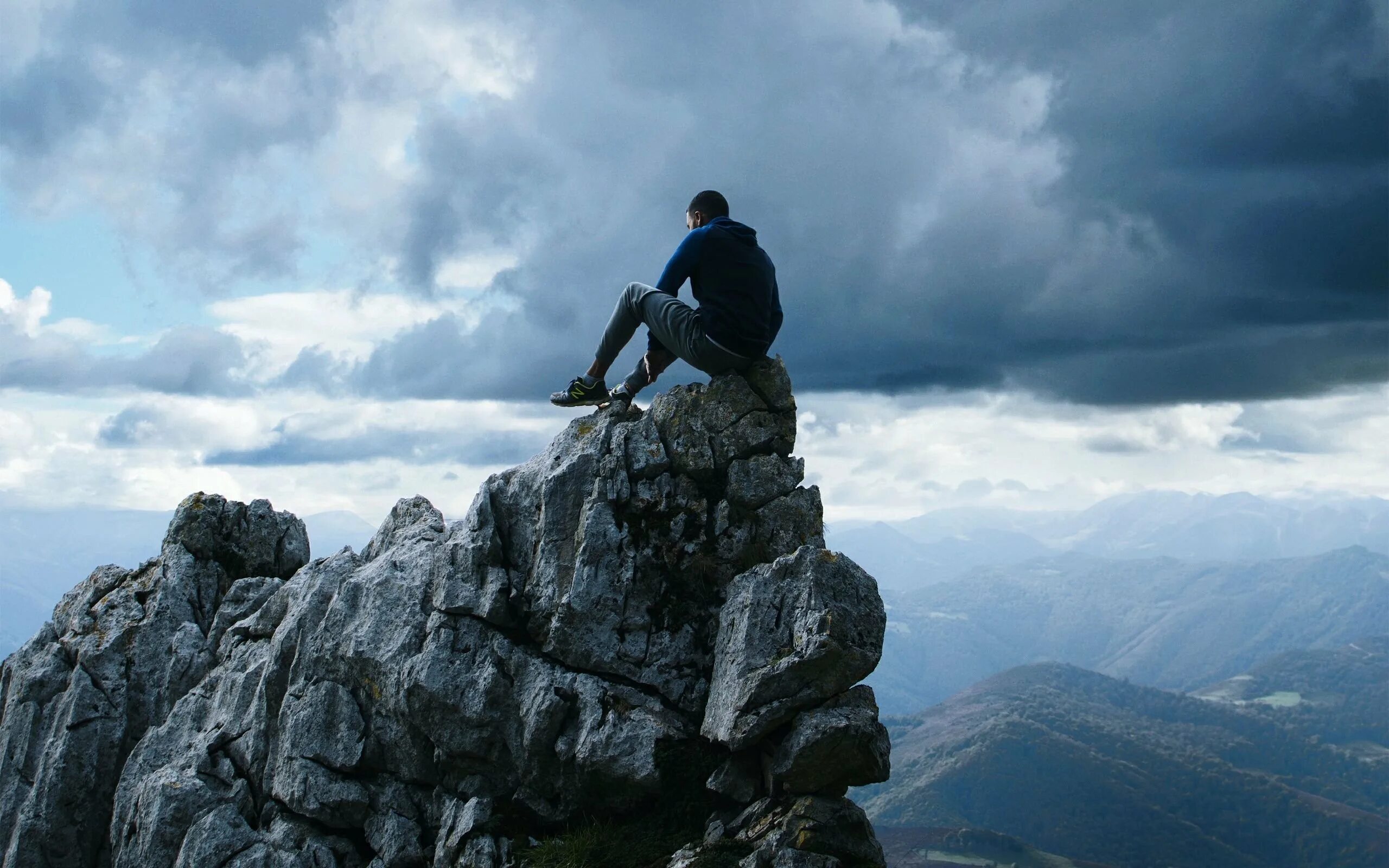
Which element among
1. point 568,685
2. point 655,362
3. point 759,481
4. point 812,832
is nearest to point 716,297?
point 655,362

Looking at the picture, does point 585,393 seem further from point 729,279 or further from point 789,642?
point 789,642

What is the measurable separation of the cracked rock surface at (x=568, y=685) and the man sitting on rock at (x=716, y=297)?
861 millimetres

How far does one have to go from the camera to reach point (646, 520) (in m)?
21.6

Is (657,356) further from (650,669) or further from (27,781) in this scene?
(27,781)

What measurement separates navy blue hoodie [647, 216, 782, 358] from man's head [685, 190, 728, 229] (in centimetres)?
80

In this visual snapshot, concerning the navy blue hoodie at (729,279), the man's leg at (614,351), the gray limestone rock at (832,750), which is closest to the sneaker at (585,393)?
the man's leg at (614,351)

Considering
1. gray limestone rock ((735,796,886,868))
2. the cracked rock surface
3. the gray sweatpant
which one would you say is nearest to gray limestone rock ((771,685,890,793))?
the cracked rock surface

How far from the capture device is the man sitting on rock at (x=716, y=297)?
22.0m

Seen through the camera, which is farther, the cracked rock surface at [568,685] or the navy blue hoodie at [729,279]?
the navy blue hoodie at [729,279]

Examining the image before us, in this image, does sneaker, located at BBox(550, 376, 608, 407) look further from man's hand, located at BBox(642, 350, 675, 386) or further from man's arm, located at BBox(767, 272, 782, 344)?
man's arm, located at BBox(767, 272, 782, 344)

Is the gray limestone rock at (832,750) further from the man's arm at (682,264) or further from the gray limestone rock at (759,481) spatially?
the man's arm at (682,264)

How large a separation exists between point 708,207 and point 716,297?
102 inches

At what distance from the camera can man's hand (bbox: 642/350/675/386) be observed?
2403 centimetres

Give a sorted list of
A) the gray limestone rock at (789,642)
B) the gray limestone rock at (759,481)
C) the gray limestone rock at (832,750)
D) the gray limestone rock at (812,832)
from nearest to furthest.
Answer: the gray limestone rock at (812,832), the gray limestone rock at (832,750), the gray limestone rock at (789,642), the gray limestone rock at (759,481)
